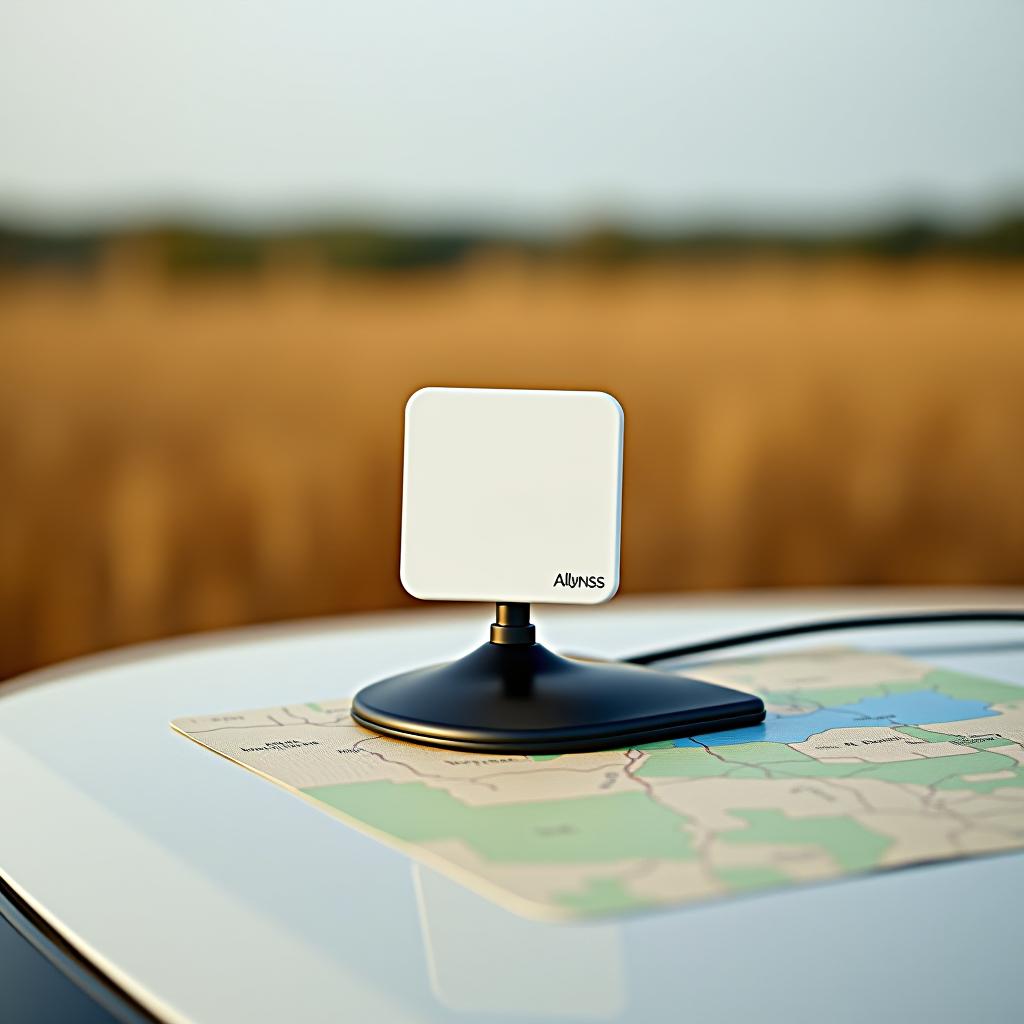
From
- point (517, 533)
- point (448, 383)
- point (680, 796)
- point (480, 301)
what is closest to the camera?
point (680, 796)

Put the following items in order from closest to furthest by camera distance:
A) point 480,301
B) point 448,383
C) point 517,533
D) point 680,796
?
point 680,796
point 517,533
point 448,383
point 480,301

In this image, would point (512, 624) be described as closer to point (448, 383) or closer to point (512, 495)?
point (512, 495)

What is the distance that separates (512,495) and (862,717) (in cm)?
24

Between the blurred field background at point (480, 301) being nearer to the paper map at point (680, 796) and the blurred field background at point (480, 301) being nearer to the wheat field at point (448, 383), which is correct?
the wheat field at point (448, 383)

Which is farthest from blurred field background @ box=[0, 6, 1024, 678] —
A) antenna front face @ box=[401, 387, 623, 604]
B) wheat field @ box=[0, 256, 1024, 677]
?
antenna front face @ box=[401, 387, 623, 604]

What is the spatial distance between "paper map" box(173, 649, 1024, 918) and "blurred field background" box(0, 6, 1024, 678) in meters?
2.23

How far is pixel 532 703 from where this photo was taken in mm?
705

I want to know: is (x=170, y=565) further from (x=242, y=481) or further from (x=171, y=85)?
(x=171, y=85)

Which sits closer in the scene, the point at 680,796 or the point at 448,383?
the point at 680,796

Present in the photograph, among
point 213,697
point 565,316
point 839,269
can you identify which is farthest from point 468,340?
point 213,697

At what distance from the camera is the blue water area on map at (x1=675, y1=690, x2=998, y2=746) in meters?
0.72

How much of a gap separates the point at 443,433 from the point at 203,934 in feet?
1.13

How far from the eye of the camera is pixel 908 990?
0.43 meters

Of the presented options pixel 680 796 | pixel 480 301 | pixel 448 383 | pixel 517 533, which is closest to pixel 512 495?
pixel 517 533
